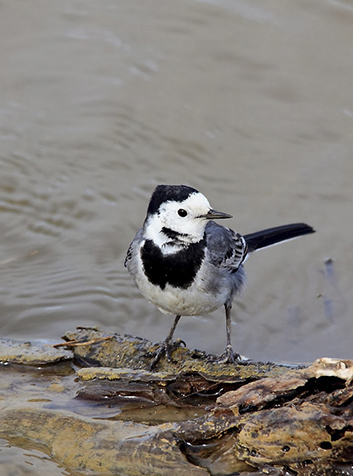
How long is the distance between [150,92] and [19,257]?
2955mm

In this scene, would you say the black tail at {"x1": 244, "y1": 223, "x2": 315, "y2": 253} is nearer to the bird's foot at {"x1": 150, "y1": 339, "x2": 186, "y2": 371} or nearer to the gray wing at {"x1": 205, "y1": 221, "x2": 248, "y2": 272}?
the gray wing at {"x1": 205, "y1": 221, "x2": 248, "y2": 272}

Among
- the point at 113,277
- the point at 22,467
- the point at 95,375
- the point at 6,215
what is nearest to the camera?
the point at 22,467

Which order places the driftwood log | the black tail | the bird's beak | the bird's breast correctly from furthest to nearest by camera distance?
the black tail, the bird's breast, the bird's beak, the driftwood log

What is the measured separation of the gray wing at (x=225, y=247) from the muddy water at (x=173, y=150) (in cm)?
114

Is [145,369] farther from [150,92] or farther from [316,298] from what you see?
[150,92]

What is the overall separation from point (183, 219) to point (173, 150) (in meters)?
3.85

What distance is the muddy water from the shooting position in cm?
701

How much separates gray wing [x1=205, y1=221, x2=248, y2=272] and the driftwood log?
0.80 meters

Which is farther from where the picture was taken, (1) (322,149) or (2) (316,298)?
(1) (322,149)

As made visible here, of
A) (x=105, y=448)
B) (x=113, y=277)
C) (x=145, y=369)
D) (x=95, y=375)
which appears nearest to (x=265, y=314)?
(x=113, y=277)

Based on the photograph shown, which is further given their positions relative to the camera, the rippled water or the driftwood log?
the rippled water

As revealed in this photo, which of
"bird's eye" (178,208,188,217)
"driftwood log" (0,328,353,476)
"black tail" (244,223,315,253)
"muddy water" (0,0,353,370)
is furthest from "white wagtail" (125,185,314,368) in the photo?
"muddy water" (0,0,353,370)

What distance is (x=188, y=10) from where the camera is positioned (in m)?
9.92

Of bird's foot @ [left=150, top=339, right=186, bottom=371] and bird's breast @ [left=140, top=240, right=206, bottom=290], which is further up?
bird's breast @ [left=140, top=240, right=206, bottom=290]
